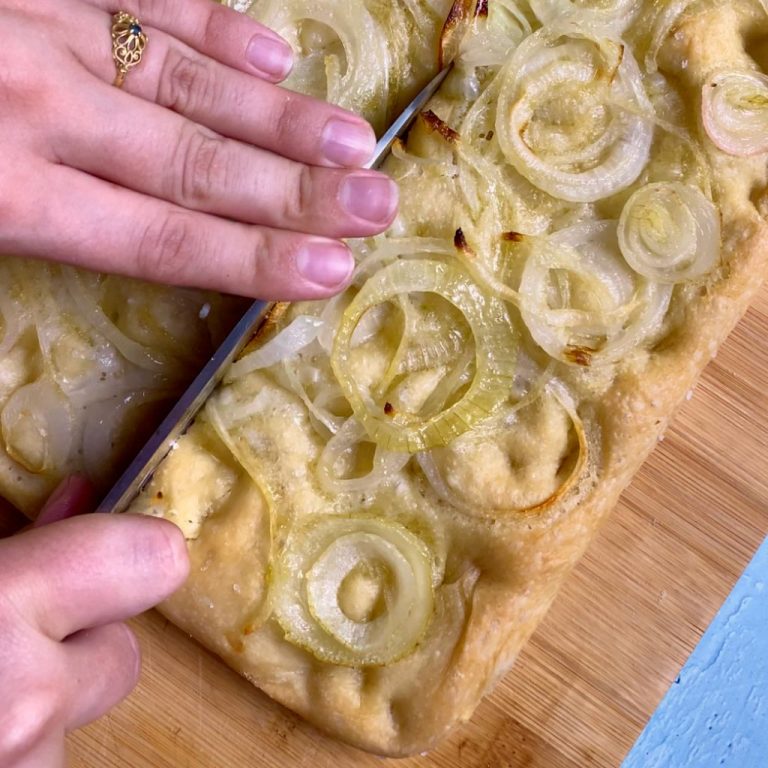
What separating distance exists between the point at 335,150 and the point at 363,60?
0.25m

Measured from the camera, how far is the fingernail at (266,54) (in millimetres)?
1715

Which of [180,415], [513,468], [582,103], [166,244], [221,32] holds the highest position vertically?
[582,103]

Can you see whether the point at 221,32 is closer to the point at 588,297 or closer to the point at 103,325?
the point at 103,325

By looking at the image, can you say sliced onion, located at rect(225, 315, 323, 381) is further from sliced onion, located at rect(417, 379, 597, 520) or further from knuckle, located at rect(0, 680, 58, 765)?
knuckle, located at rect(0, 680, 58, 765)

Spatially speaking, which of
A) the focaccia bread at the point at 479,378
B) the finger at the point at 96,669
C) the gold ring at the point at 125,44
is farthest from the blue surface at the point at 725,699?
the gold ring at the point at 125,44

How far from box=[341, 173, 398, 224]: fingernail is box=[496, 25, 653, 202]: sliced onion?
261 mm

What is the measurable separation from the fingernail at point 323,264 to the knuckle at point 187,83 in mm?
374

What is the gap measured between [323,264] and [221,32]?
54cm

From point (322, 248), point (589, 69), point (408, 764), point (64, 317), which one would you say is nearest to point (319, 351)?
point (322, 248)

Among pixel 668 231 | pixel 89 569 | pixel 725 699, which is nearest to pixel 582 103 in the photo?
pixel 668 231

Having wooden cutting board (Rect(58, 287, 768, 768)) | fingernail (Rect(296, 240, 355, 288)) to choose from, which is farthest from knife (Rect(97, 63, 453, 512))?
wooden cutting board (Rect(58, 287, 768, 768))

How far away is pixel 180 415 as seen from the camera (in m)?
1.68

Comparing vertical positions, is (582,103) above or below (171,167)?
above

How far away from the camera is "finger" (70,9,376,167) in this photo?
1648mm
